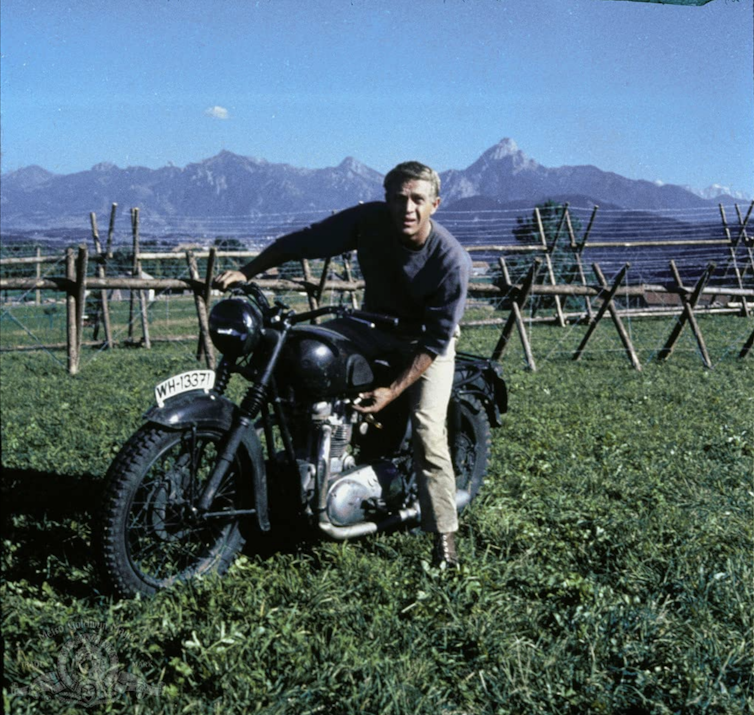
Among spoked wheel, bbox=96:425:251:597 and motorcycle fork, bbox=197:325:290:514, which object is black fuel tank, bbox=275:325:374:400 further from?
spoked wheel, bbox=96:425:251:597

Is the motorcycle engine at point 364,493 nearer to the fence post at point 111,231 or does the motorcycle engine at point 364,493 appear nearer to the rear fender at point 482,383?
the rear fender at point 482,383

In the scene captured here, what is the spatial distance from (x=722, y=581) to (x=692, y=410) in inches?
186

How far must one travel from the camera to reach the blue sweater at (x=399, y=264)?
12.7 feet

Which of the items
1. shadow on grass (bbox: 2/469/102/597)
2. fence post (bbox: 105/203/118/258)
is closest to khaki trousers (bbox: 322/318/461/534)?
shadow on grass (bbox: 2/469/102/597)

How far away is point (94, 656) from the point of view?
294 cm

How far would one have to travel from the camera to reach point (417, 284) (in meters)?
3.96

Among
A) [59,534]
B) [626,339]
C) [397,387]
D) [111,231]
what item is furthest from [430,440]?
[111,231]

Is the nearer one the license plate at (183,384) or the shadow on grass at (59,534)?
the license plate at (183,384)

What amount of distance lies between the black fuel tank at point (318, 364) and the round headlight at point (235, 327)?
228 mm

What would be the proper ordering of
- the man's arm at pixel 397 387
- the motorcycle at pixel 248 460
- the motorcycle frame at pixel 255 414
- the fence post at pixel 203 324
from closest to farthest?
the motorcycle at pixel 248 460 → the motorcycle frame at pixel 255 414 → the man's arm at pixel 397 387 → the fence post at pixel 203 324

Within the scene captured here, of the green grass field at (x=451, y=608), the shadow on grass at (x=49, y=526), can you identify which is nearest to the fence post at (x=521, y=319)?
the green grass field at (x=451, y=608)

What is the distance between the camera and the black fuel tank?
12.1 feet

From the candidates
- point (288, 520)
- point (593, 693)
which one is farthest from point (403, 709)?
point (288, 520)

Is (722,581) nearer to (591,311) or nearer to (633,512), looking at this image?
(633,512)
